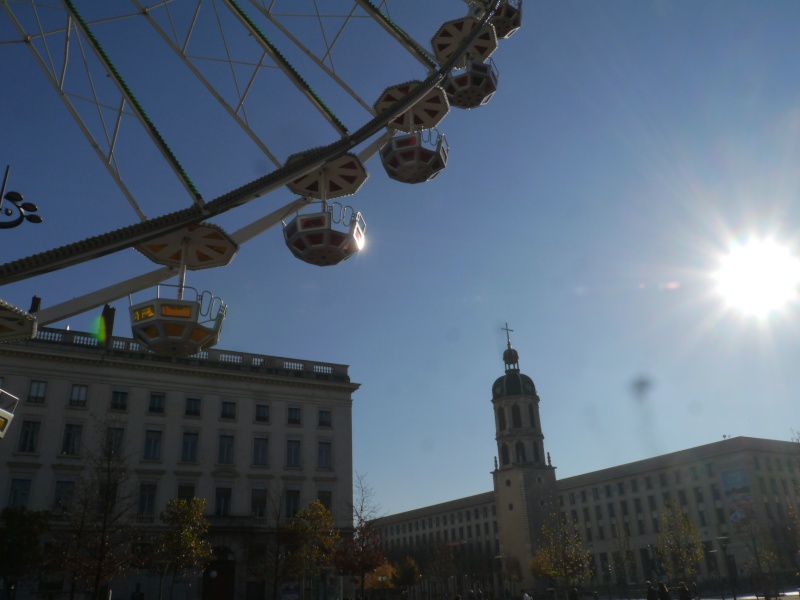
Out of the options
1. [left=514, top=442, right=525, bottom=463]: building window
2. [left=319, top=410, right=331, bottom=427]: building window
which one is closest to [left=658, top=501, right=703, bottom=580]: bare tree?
[left=514, top=442, right=525, bottom=463]: building window

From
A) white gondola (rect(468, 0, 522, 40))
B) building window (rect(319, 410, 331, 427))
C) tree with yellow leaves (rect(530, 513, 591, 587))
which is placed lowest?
tree with yellow leaves (rect(530, 513, 591, 587))

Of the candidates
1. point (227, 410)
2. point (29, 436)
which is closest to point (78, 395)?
point (29, 436)

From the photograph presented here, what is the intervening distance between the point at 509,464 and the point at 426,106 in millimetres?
84673

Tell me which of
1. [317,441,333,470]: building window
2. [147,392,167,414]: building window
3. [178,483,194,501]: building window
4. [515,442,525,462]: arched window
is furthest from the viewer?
[515,442,525,462]: arched window

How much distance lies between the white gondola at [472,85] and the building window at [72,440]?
117ft

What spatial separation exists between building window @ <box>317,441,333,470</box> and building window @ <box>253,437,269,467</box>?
4.17 m

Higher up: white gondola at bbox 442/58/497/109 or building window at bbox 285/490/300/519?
white gondola at bbox 442/58/497/109

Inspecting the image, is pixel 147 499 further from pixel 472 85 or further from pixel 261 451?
pixel 472 85

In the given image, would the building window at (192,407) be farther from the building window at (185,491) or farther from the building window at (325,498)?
the building window at (325,498)

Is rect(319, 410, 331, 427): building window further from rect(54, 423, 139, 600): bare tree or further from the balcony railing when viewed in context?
rect(54, 423, 139, 600): bare tree

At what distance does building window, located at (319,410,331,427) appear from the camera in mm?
54925

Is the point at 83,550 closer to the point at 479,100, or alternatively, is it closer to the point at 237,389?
the point at 237,389

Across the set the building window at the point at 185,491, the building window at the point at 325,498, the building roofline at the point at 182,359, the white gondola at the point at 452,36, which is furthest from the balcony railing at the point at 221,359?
the white gondola at the point at 452,36

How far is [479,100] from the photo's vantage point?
2533 centimetres
